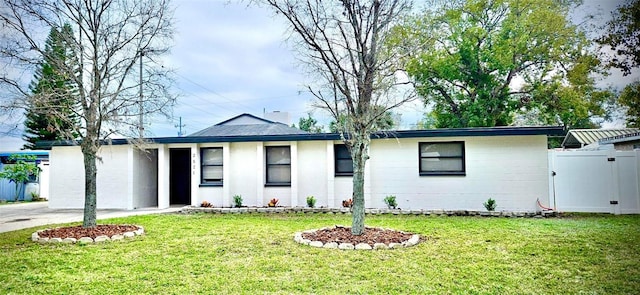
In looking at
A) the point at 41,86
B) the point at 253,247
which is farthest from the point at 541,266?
the point at 41,86

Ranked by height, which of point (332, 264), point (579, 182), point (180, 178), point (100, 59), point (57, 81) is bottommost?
point (332, 264)

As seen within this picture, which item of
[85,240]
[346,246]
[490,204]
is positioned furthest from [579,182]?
[85,240]

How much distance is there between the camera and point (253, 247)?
4.48 meters

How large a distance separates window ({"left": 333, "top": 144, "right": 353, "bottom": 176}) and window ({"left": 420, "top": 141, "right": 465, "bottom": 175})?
1.49 meters

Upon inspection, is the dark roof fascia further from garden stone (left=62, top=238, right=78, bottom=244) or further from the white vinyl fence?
garden stone (left=62, top=238, right=78, bottom=244)

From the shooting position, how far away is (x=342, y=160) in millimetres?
8484

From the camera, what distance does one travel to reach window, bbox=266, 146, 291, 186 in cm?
885

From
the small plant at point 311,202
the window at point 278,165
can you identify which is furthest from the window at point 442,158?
the window at point 278,165

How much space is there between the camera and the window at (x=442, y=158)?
7922 millimetres

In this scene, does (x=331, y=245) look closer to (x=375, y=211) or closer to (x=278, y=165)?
(x=375, y=211)

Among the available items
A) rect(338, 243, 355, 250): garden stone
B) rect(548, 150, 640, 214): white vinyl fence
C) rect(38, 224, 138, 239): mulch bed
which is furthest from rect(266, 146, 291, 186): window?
rect(548, 150, 640, 214): white vinyl fence

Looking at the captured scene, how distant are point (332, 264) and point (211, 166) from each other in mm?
6224

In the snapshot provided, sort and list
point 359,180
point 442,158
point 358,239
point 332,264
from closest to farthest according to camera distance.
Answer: point 332,264 → point 358,239 → point 359,180 → point 442,158

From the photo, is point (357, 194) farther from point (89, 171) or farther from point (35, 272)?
point (89, 171)
